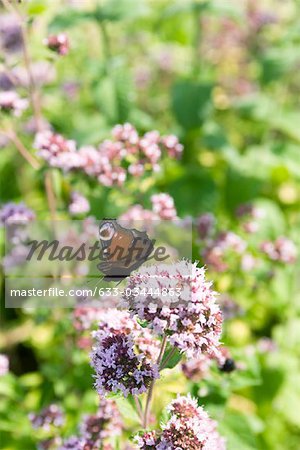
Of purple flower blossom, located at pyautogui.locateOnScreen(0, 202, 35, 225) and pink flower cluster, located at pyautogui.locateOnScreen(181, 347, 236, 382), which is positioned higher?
purple flower blossom, located at pyautogui.locateOnScreen(0, 202, 35, 225)

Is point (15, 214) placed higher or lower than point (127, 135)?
lower

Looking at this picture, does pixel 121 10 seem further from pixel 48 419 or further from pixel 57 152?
pixel 48 419

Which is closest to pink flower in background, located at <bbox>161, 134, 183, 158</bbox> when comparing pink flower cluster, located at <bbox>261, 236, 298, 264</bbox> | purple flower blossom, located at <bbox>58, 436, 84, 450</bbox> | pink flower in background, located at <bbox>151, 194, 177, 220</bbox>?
pink flower in background, located at <bbox>151, 194, 177, 220</bbox>

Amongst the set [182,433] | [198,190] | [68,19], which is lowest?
[182,433]

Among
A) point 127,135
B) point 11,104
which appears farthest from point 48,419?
point 11,104

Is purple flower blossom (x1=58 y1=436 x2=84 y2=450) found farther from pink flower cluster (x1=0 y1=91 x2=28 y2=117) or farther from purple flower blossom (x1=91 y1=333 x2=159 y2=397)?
pink flower cluster (x1=0 y1=91 x2=28 y2=117)
